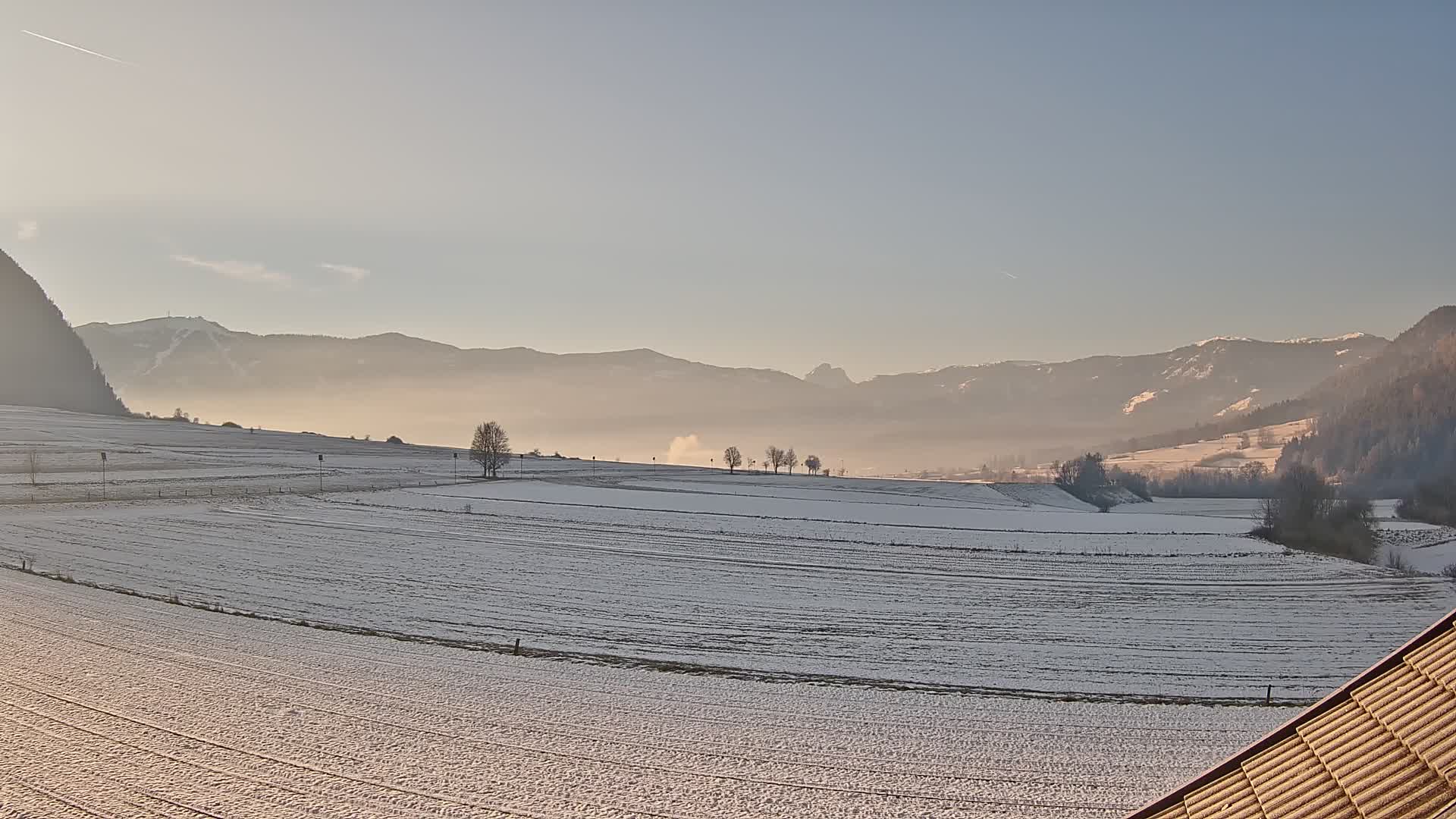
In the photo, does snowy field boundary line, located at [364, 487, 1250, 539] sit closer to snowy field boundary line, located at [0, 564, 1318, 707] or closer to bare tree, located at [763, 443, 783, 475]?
snowy field boundary line, located at [0, 564, 1318, 707]

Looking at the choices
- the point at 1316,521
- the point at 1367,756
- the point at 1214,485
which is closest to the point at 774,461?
the point at 1214,485

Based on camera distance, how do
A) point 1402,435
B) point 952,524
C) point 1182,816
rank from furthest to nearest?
1. point 1402,435
2. point 952,524
3. point 1182,816

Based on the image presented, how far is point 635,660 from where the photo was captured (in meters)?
27.9

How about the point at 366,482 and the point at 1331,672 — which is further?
the point at 366,482

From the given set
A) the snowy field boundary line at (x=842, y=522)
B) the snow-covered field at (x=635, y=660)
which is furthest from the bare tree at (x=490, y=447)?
the snow-covered field at (x=635, y=660)

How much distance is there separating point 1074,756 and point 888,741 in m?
3.81

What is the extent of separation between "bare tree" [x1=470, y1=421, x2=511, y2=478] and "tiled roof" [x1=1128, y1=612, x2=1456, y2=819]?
369 ft

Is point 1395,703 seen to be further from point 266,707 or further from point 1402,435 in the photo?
point 1402,435

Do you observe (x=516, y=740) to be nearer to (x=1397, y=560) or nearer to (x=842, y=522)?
(x=842, y=522)

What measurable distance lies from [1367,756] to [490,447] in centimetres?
11677

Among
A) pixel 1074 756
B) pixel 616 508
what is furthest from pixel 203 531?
pixel 1074 756

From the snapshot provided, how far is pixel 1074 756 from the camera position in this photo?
61.9 ft

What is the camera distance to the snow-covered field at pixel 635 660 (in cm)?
1662

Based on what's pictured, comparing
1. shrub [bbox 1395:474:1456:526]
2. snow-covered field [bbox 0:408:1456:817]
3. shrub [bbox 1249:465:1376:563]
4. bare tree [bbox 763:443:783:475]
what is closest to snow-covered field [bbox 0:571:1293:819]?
snow-covered field [bbox 0:408:1456:817]
